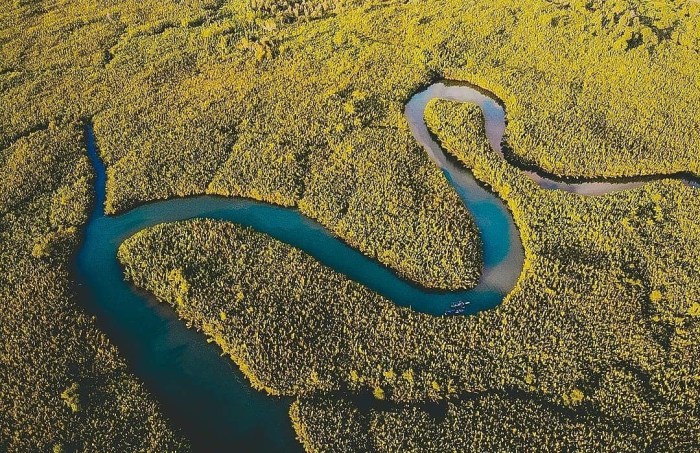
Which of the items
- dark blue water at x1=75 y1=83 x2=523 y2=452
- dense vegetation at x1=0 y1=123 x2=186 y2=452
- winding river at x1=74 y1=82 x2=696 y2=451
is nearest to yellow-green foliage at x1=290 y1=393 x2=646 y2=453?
winding river at x1=74 y1=82 x2=696 y2=451

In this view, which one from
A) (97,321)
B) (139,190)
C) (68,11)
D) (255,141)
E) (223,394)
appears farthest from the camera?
(68,11)

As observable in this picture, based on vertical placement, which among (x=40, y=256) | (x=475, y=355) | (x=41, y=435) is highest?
(x=40, y=256)

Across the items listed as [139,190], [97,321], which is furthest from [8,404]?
[139,190]

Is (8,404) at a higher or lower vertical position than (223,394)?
higher

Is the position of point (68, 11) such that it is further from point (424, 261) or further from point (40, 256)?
point (424, 261)

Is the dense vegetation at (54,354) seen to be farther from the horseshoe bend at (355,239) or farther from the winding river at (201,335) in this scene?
the winding river at (201,335)

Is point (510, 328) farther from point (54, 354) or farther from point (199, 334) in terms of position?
point (54, 354)
